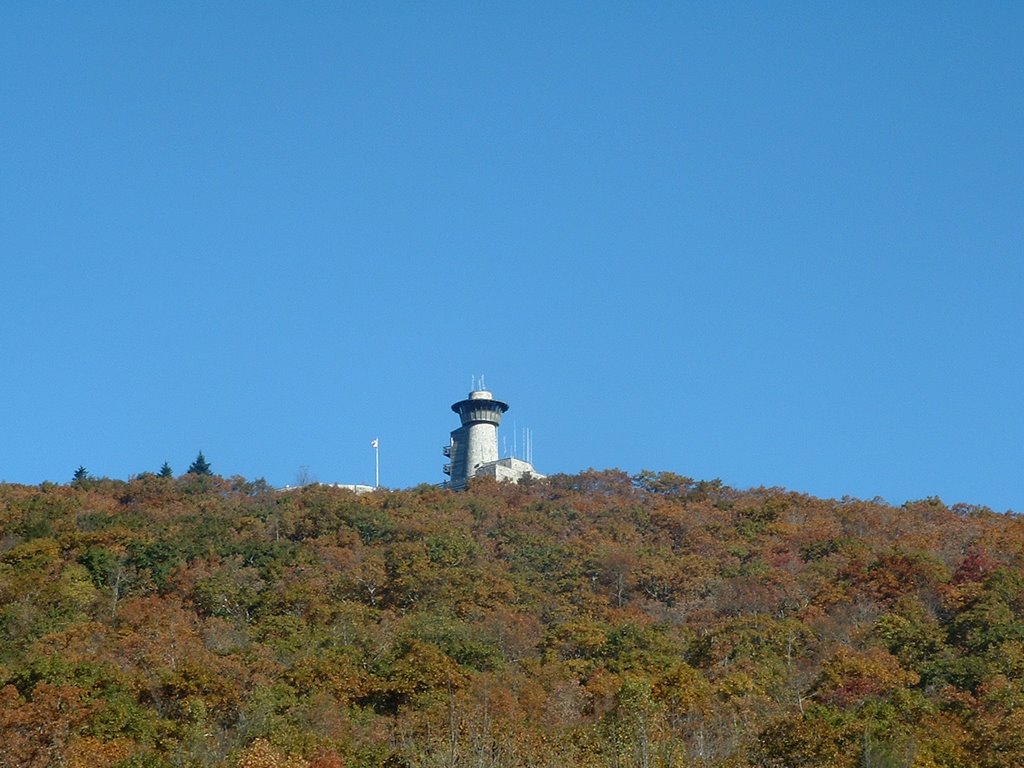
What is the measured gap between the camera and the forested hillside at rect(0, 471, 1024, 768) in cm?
3203

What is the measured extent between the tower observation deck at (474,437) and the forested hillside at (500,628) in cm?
867

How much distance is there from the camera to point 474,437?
7950 cm

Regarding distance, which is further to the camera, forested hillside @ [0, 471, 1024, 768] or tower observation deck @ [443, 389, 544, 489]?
tower observation deck @ [443, 389, 544, 489]

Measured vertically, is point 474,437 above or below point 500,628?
above

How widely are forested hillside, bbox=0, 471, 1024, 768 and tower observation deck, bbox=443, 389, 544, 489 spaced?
28.4 feet

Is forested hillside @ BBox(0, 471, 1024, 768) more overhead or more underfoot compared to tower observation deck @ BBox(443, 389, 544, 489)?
more underfoot

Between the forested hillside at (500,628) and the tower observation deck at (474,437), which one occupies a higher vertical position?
the tower observation deck at (474,437)

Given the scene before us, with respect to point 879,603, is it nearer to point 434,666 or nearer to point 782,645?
point 782,645

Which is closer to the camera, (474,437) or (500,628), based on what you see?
(500,628)

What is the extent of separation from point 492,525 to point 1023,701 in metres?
31.2

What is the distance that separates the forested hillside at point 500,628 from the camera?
105 ft

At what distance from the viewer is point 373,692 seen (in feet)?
124

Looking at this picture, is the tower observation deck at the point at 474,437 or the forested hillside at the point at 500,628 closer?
the forested hillside at the point at 500,628

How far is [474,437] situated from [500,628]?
113 ft
